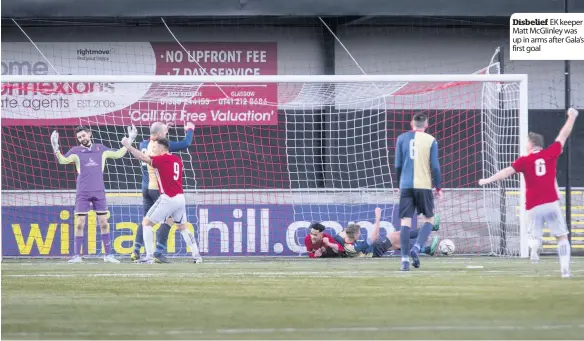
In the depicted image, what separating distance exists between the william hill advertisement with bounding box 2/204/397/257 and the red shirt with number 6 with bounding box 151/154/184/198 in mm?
3301

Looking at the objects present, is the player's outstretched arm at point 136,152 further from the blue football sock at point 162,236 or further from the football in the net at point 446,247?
the football in the net at point 446,247

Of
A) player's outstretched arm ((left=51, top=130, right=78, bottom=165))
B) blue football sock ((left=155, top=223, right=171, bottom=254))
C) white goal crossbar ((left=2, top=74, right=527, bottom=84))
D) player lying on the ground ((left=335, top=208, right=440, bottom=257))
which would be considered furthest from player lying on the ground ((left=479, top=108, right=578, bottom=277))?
player's outstretched arm ((left=51, top=130, right=78, bottom=165))

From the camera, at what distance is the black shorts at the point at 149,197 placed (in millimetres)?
16844

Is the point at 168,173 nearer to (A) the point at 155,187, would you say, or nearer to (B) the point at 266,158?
(A) the point at 155,187

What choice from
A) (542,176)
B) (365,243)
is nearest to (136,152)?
(365,243)

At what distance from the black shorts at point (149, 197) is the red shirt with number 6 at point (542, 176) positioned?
6.16 metres

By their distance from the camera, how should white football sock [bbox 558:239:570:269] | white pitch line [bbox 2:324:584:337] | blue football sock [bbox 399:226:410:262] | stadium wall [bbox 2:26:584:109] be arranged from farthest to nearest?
stadium wall [bbox 2:26:584:109], blue football sock [bbox 399:226:410:262], white football sock [bbox 558:239:570:269], white pitch line [bbox 2:324:584:337]

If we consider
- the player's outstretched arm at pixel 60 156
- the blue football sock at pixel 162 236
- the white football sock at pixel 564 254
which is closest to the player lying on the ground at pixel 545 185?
the white football sock at pixel 564 254

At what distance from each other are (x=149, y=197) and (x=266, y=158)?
4696mm

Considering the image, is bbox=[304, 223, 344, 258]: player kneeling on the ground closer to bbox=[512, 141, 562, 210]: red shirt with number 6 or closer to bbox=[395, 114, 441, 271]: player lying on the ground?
bbox=[395, 114, 441, 271]: player lying on the ground

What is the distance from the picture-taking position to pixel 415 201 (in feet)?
44.0

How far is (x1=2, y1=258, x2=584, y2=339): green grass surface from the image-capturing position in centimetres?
683

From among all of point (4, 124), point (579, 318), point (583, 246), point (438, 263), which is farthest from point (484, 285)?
point (4, 124)

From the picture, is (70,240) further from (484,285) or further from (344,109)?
(484,285)
